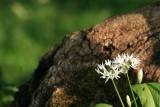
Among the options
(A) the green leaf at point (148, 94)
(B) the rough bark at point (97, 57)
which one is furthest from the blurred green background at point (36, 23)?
(A) the green leaf at point (148, 94)

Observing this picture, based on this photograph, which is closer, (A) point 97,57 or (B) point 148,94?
(B) point 148,94

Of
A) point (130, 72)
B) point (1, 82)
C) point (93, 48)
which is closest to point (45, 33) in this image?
point (1, 82)

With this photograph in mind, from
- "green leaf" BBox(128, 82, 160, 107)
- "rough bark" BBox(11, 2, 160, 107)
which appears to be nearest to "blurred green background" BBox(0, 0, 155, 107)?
"rough bark" BBox(11, 2, 160, 107)

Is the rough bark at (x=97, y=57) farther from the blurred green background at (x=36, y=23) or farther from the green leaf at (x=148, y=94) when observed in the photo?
the blurred green background at (x=36, y=23)

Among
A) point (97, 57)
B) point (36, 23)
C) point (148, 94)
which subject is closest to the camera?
point (148, 94)

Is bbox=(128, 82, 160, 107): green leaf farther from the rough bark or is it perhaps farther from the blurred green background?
the blurred green background

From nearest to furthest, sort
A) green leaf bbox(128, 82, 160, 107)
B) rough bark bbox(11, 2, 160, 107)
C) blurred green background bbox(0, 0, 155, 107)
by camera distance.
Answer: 1. green leaf bbox(128, 82, 160, 107)
2. rough bark bbox(11, 2, 160, 107)
3. blurred green background bbox(0, 0, 155, 107)

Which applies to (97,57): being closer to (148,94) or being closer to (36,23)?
(148,94)

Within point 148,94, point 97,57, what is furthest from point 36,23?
point 148,94
